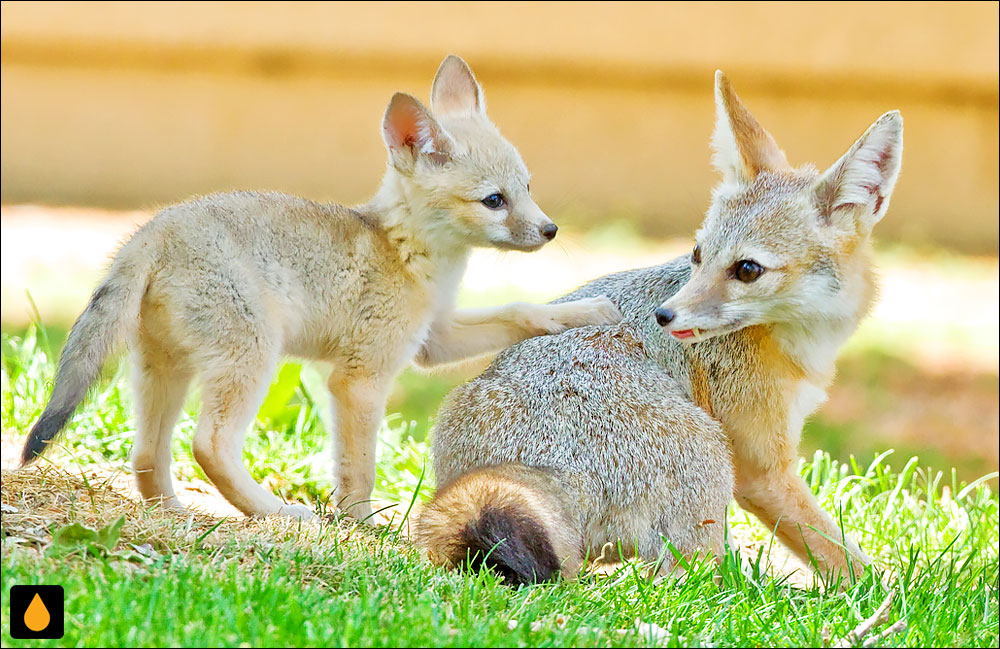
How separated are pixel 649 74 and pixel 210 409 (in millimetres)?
8764

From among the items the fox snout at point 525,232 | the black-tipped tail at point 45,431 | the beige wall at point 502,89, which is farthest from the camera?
the beige wall at point 502,89

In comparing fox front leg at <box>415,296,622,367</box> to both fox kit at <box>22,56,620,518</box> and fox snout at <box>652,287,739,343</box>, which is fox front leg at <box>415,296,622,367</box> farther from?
fox snout at <box>652,287,739,343</box>

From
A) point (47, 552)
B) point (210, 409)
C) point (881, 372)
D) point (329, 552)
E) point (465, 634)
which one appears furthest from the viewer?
point (881, 372)

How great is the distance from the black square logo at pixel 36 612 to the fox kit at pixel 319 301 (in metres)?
0.85

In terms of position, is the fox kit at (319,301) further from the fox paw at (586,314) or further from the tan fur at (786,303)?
the tan fur at (786,303)

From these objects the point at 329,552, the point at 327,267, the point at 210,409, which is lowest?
the point at 329,552

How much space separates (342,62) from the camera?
12.0m

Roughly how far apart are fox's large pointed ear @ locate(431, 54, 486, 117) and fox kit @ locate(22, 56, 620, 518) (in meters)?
0.14

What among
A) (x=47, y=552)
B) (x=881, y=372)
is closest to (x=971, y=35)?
(x=881, y=372)

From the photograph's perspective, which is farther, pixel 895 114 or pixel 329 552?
pixel 895 114

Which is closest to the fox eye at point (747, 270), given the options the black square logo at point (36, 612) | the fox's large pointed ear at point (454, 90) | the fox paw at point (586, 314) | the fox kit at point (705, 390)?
the fox kit at point (705, 390)

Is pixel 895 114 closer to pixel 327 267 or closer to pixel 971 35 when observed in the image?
pixel 327 267

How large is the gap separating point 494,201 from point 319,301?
829 millimetres

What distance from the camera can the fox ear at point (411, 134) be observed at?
185 inches
